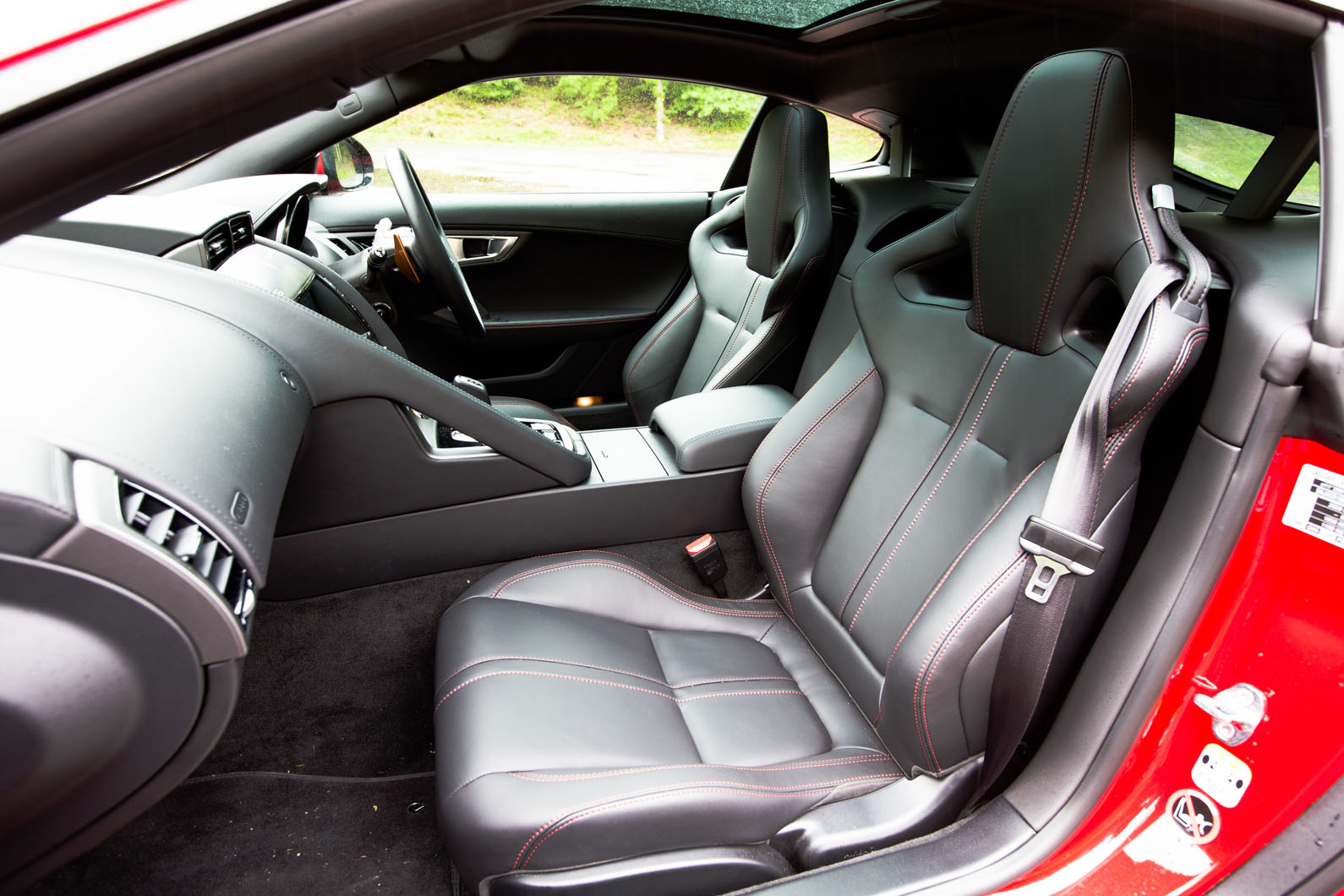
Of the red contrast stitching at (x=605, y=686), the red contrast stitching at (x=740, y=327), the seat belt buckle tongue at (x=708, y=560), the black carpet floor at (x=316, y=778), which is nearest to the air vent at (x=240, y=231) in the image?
the black carpet floor at (x=316, y=778)

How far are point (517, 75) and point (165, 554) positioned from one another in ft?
6.55

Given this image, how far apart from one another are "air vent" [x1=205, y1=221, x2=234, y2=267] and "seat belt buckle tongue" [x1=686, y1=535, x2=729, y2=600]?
3.19 ft

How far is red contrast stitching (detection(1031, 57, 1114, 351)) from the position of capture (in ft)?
3.20

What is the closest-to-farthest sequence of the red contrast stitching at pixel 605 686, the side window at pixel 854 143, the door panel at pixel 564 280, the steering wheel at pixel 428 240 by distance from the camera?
the red contrast stitching at pixel 605 686 → the steering wheel at pixel 428 240 → the side window at pixel 854 143 → the door panel at pixel 564 280

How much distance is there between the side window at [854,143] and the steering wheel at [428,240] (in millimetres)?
1088

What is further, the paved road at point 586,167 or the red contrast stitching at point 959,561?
the paved road at point 586,167

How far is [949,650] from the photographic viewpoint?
106 cm

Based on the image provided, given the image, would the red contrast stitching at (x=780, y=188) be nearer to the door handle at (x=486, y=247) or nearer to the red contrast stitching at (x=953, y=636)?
the door handle at (x=486, y=247)

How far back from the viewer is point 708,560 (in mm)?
1634

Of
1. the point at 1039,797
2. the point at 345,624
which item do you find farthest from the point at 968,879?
the point at 345,624

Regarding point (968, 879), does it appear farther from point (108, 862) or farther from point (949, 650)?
point (108, 862)

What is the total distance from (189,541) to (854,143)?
242 centimetres

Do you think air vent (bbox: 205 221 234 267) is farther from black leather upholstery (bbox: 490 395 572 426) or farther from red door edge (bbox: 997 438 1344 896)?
red door edge (bbox: 997 438 1344 896)

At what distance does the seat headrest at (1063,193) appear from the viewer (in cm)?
97
